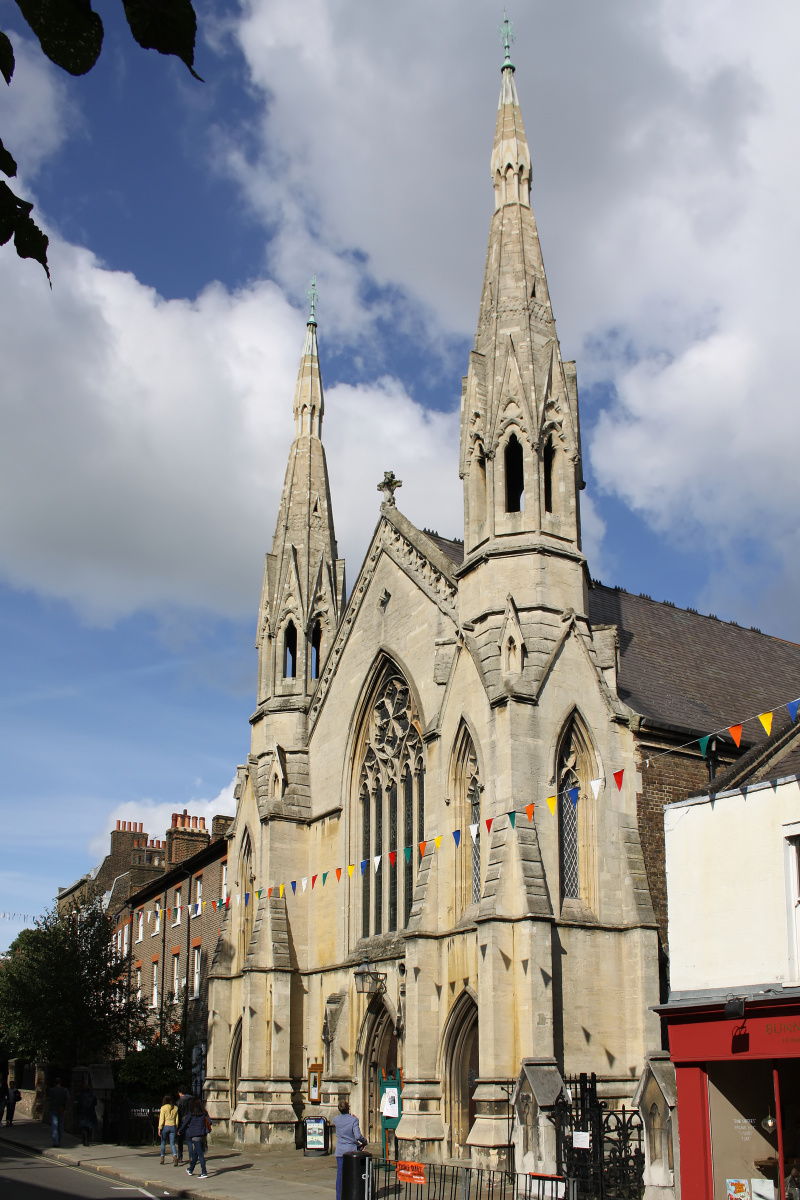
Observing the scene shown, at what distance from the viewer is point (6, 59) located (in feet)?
10.0

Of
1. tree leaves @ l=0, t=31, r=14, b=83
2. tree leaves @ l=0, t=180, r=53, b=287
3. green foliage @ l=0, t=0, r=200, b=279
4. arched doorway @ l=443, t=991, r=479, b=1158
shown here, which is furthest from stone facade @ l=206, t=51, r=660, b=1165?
green foliage @ l=0, t=0, r=200, b=279

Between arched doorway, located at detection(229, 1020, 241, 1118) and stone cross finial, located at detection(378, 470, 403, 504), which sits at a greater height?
stone cross finial, located at detection(378, 470, 403, 504)

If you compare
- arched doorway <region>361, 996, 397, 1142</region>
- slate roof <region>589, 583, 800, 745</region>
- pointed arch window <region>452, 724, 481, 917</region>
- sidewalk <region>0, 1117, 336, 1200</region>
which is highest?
slate roof <region>589, 583, 800, 745</region>

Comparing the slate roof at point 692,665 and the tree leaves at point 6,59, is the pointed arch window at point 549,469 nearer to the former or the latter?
the slate roof at point 692,665

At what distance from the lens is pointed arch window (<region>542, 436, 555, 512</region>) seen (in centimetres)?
2253

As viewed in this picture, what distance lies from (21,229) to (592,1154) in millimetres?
14079

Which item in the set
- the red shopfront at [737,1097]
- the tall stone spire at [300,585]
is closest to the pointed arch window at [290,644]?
the tall stone spire at [300,585]

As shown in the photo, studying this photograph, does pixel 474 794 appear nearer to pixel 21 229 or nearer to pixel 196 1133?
pixel 196 1133

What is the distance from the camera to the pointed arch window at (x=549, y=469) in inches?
887

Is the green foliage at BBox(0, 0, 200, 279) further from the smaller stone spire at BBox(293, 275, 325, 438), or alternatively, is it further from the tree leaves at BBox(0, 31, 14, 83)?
the smaller stone spire at BBox(293, 275, 325, 438)

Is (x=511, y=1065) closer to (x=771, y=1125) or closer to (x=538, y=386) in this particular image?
(x=771, y=1125)

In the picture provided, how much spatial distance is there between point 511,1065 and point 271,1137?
9.96m

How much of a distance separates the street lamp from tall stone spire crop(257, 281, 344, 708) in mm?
8630

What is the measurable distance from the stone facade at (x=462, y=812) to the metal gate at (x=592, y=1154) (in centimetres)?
275
